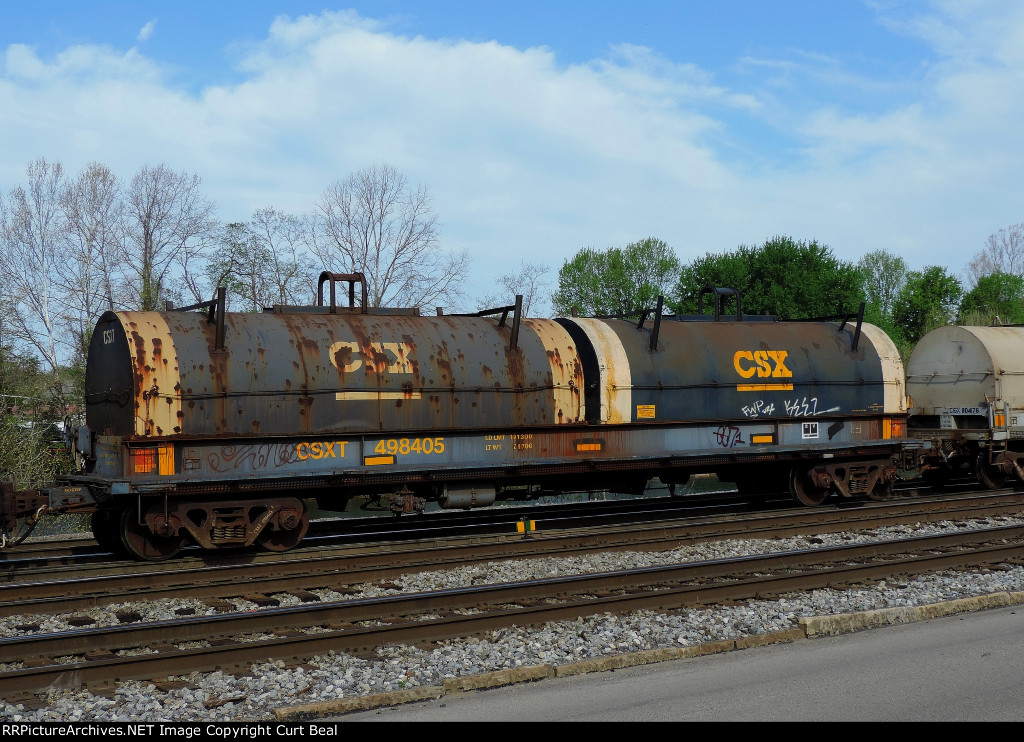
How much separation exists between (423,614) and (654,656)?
263 centimetres

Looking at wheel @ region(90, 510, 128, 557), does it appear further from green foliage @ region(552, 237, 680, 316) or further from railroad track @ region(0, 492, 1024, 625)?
green foliage @ region(552, 237, 680, 316)

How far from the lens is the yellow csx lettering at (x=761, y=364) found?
15727 mm

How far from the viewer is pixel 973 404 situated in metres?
19.5

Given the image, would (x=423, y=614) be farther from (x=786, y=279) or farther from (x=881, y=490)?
(x=786, y=279)

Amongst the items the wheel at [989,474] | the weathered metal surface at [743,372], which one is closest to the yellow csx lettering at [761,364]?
the weathered metal surface at [743,372]

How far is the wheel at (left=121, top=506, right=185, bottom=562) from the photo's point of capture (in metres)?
11.7

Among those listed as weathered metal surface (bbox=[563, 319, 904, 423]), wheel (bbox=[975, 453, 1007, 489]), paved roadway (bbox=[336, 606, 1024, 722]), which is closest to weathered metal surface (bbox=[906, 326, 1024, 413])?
wheel (bbox=[975, 453, 1007, 489])

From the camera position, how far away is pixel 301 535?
41.1ft

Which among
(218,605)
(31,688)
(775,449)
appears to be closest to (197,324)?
(218,605)

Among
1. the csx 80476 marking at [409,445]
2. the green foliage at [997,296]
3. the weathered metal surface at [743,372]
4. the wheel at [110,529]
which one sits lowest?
the wheel at [110,529]

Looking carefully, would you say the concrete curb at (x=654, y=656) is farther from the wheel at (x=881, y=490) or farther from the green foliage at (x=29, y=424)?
the green foliage at (x=29, y=424)

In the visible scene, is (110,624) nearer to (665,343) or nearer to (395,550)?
(395,550)

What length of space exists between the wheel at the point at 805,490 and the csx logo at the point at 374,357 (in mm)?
7985

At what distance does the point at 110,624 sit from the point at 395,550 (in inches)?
172
